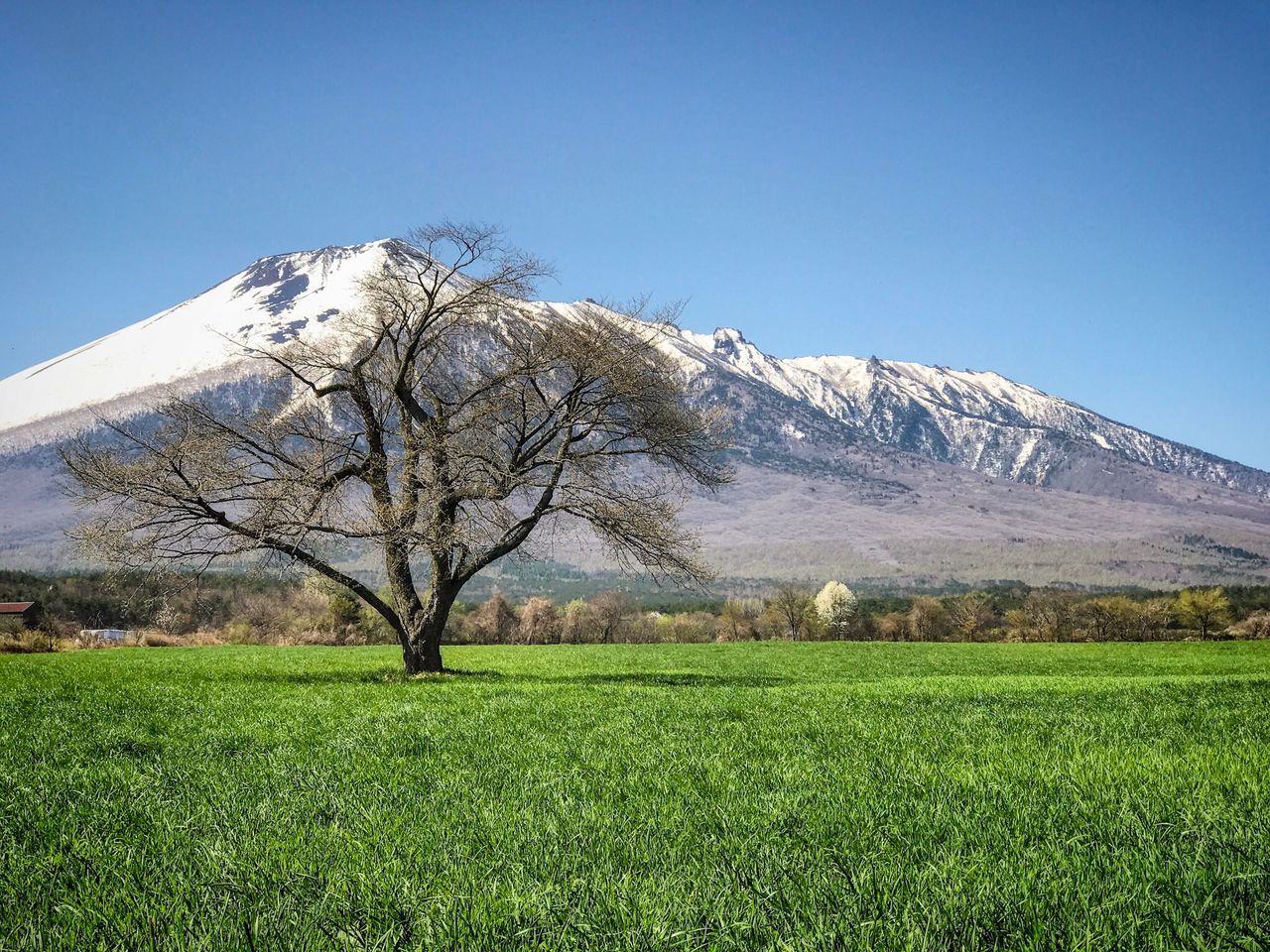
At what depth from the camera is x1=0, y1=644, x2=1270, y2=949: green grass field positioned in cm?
318

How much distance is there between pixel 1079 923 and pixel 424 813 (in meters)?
3.79

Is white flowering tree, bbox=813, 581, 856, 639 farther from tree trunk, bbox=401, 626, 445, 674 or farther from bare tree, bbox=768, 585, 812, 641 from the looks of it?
tree trunk, bbox=401, 626, 445, 674

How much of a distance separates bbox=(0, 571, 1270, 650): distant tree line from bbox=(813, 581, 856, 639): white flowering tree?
0.40 m

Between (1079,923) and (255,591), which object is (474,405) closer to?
(1079,923)

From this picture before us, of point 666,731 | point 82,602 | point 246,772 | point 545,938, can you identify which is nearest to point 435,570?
point 666,731

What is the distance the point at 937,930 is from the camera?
303cm

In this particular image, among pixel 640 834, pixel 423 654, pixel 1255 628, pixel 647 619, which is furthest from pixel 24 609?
pixel 1255 628

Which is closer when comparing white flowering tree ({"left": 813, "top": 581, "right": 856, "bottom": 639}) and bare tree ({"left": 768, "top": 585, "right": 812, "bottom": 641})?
bare tree ({"left": 768, "top": 585, "right": 812, "bottom": 641})

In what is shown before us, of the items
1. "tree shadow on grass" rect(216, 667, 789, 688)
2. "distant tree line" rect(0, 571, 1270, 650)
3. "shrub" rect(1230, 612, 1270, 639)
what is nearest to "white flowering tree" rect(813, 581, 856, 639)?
"distant tree line" rect(0, 571, 1270, 650)

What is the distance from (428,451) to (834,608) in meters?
107

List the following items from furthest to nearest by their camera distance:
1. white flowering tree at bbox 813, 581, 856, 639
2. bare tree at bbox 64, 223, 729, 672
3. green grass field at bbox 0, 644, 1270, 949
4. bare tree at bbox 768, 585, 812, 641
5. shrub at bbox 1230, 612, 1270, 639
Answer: white flowering tree at bbox 813, 581, 856, 639 → bare tree at bbox 768, 585, 812, 641 → shrub at bbox 1230, 612, 1270, 639 → bare tree at bbox 64, 223, 729, 672 → green grass field at bbox 0, 644, 1270, 949

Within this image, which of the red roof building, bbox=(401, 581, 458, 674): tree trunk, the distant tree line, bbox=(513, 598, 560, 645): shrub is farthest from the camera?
bbox=(513, 598, 560, 645): shrub

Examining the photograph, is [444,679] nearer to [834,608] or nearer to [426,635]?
[426,635]

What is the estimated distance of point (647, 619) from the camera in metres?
103
